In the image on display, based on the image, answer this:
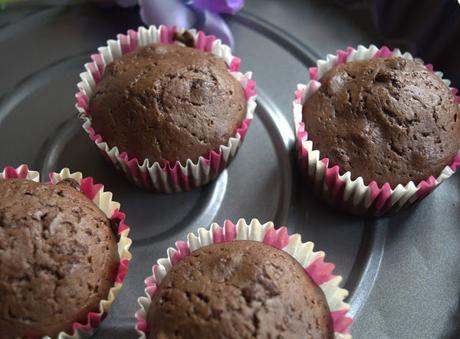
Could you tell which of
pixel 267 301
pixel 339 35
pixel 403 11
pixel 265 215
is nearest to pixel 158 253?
pixel 265 215

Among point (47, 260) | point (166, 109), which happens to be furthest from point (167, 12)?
point (47, 260)

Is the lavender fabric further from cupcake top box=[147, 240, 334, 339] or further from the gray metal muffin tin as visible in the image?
cupcake top box=[147, 240, 334, 339]

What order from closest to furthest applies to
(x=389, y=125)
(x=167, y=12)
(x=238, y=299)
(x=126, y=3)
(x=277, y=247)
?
1. (x=238, y=299)
2. (x=277, y=247)
3. (x=389, y=125)
4. (x=167, y=12)
5. (x=126, y=3)

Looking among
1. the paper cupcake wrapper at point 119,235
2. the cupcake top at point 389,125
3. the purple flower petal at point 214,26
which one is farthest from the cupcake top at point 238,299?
the purple flower petal at point 214,26

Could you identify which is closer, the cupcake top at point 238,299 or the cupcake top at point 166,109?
the cupcake top at point 238,299

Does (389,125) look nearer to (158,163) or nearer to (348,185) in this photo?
(348,185)

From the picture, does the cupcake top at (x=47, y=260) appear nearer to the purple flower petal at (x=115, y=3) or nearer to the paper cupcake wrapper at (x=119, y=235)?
the paper cupcake wrapper at (x=119, y=235)

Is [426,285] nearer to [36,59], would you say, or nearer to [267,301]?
[267,301]
